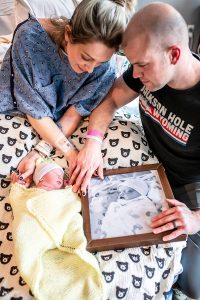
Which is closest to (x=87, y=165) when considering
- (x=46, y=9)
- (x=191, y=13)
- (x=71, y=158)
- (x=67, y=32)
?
(x=71, y=158)

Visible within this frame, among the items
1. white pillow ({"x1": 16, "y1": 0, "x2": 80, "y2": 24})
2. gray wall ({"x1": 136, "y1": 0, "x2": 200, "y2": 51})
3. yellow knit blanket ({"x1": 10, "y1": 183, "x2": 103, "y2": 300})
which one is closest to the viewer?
yellow knit blanket ({"x1": 10, "y1": 183, "x2": 103, "y2": 300})

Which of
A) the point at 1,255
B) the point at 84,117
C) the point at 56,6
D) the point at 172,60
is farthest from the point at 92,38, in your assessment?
the point at 56,6

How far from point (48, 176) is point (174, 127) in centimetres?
44

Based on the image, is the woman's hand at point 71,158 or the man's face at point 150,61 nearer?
the man's face at point 150,61

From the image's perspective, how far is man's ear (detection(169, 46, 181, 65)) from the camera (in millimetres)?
957

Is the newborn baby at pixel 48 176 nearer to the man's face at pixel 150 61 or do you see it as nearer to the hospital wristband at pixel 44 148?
the hospital wristband at pixel 44 148

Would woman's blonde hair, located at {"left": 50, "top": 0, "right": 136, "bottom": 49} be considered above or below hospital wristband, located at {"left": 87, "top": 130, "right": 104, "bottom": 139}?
above

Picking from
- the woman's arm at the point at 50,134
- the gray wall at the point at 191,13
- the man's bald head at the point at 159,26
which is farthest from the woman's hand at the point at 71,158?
the gray wall at the point at 191,13

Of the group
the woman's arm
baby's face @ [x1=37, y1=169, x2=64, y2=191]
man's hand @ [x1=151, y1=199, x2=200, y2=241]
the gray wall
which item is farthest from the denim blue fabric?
the gray wall

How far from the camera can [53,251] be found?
908 millimetres

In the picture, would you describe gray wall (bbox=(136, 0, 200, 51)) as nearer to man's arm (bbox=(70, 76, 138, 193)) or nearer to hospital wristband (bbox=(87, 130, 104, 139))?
man's arm (bbox=(70, 76, 138, 193))

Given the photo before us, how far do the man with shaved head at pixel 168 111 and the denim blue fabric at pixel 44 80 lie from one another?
0.07 meters

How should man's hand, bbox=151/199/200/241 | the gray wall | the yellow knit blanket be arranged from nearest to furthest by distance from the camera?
the yellow knit blanket
man's hand, bbox=151/199/200/241
the gray wall

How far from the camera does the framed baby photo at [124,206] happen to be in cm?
94
